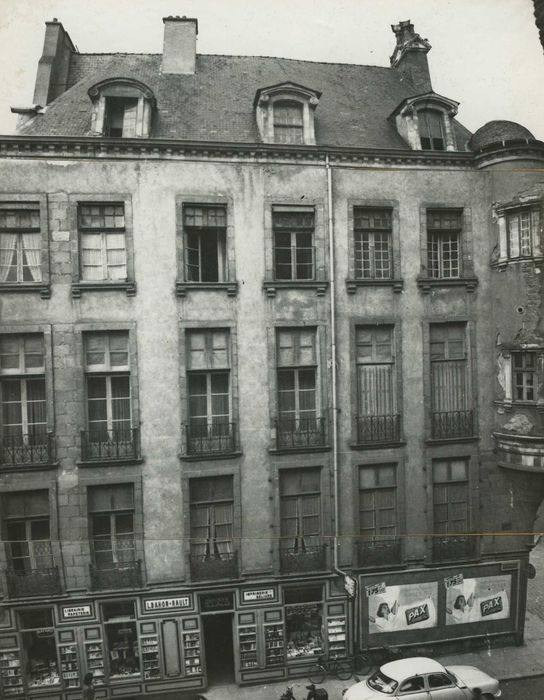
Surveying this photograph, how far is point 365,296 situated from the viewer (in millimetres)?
15289

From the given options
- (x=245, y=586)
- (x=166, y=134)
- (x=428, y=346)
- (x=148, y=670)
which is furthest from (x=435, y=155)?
(x=148, y=670)

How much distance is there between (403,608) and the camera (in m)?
15.6

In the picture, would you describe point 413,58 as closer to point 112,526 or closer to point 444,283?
point 444,283

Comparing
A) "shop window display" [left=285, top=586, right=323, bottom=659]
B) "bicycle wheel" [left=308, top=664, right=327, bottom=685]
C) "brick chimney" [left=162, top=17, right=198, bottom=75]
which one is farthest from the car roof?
"brick chimney" [left=162, top=17, right=198, bottom=75]

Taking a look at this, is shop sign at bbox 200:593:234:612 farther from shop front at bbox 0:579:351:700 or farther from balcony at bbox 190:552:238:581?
balcony at bbox 190:552:238:581

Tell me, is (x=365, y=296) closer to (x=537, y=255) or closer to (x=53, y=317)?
(x=537, y=255)

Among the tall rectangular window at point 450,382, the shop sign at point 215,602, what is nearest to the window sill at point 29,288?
the shop sign at point 215,602

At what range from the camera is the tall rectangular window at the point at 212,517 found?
1474 cm

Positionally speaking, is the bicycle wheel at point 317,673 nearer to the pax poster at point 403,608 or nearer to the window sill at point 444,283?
the pax poster at point 403,608

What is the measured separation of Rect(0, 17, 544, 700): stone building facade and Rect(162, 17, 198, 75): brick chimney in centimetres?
97

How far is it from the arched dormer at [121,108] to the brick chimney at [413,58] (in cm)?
1012

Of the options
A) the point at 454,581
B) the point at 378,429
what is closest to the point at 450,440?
the point at 378,429

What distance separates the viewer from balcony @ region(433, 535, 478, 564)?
15.7m

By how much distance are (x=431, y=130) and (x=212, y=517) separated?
14190mm
